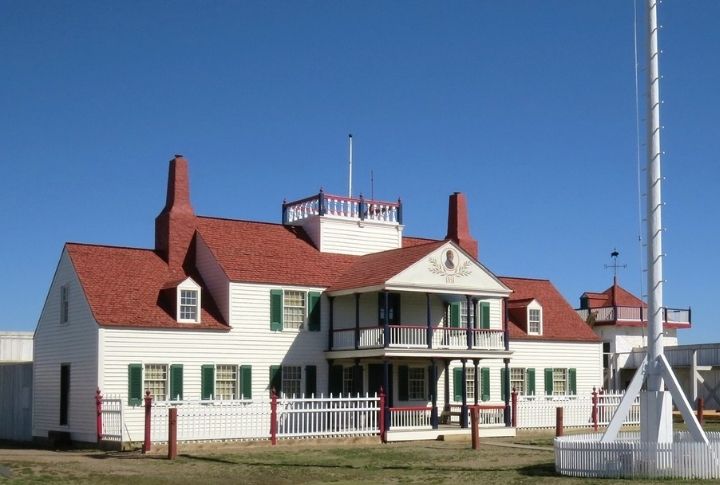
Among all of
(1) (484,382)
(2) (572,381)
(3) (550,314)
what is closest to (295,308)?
(1) (484,382)

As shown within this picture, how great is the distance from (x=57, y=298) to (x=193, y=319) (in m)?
4.72

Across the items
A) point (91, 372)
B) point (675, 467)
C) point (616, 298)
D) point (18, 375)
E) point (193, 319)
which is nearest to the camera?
point (675, 467)

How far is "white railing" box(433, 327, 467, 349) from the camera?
1474 inches

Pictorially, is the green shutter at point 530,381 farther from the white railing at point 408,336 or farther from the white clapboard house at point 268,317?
the white railing at point 408,336

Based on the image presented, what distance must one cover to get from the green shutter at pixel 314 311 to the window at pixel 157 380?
5709 millimetres

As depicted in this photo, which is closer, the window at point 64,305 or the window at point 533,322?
the window at point 64,305

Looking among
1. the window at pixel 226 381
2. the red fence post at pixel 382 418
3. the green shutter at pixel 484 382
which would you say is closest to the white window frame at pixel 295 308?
the window at pixel 226 381

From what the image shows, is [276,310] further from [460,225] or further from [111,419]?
[460,225]

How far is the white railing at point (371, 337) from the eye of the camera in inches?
1422

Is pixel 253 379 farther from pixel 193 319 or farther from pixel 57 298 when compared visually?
pixel 57 298

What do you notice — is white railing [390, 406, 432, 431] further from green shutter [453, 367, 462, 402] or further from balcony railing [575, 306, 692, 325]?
balcony railing [575, 306, 692, 325]

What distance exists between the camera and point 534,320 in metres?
43.8


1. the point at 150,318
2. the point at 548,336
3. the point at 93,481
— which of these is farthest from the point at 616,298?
the point at 93,481

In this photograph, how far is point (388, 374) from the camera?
124 feet
